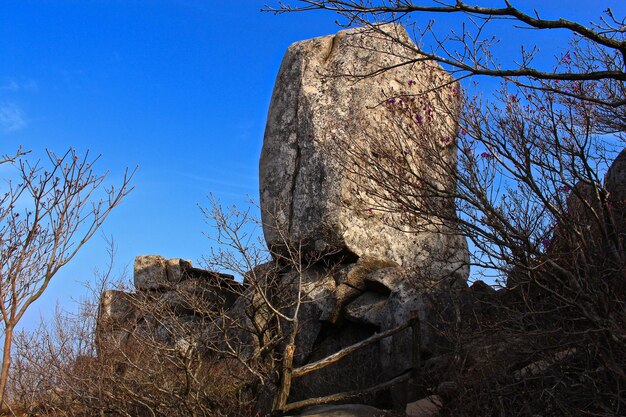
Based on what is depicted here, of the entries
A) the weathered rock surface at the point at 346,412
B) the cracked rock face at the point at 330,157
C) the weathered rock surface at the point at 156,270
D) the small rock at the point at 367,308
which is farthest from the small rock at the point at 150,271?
the weathered rock surface at the point at 346,412

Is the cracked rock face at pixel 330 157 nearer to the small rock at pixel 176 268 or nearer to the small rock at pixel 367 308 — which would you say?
the small rock at pixel 367 308

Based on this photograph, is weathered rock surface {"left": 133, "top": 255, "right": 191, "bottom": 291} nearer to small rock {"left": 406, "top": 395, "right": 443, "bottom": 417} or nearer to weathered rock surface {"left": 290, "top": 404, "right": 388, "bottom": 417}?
weathered rock surface {"left": 290, "top": 404, "right": 388, "bottom": 417}

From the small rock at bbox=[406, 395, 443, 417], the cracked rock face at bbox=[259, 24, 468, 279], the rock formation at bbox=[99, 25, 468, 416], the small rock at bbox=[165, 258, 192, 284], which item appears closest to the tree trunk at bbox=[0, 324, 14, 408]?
the rock formation at bbox=[99, 25, 468, 416]

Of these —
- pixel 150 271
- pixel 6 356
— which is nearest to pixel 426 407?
pixel 6 356

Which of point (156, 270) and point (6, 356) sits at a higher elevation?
point (156, 270)

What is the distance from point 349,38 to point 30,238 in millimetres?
6256

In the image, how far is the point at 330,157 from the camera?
392 inches

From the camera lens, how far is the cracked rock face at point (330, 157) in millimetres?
9719

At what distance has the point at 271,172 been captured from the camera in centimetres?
1061

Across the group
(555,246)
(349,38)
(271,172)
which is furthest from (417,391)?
(349,38)

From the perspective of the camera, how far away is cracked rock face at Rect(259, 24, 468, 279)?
383 inches

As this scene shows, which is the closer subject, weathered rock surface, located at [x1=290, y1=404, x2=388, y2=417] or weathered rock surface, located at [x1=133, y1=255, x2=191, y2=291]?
weathered rock surface, located at [x1=290, y1=404, x2=388, y2=417]

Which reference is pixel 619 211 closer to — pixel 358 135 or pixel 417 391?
pixel 417 391

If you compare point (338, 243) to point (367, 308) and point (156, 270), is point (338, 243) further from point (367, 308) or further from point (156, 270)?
point (156, 270)
